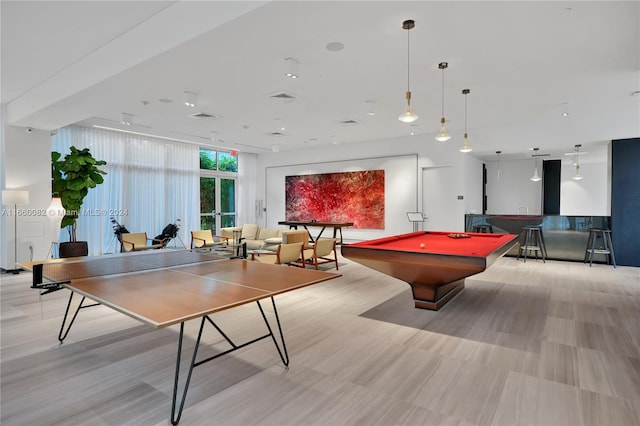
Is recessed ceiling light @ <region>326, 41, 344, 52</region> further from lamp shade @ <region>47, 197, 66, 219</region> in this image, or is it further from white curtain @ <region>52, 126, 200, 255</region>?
white curtain @ <region>52, 126, 200, 255</region>

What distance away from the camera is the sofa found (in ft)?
25.7

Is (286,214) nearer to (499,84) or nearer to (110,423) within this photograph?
(499,84)

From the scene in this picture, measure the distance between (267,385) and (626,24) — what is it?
4.93m

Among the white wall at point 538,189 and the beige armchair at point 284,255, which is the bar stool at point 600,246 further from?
the beige armchair at point 284,255

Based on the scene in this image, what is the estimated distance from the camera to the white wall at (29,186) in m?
6.71

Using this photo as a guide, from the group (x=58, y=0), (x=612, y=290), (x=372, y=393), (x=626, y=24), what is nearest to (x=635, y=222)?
(x=612, y=290)

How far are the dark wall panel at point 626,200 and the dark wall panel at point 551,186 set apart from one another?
3721 mm

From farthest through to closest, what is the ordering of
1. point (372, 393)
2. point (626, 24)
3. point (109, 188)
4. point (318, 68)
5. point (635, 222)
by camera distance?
point (109, 188) < point (635, 222) < point (318, 68) < point (626, 24) < point (372, 393)

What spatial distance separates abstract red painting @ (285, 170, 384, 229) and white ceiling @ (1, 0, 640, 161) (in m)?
2.81

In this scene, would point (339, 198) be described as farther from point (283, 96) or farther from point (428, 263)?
point (428, 263)

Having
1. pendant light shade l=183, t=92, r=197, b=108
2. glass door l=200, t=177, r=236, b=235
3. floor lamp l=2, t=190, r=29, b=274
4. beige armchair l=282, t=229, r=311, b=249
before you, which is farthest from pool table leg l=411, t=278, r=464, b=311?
glass door l=200, t=177, r=236, b=235

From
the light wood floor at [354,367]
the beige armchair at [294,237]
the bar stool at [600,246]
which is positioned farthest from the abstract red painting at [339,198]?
the light wood floor at [354,367]

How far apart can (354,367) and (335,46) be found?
351cm

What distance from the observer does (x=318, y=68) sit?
4.90m
